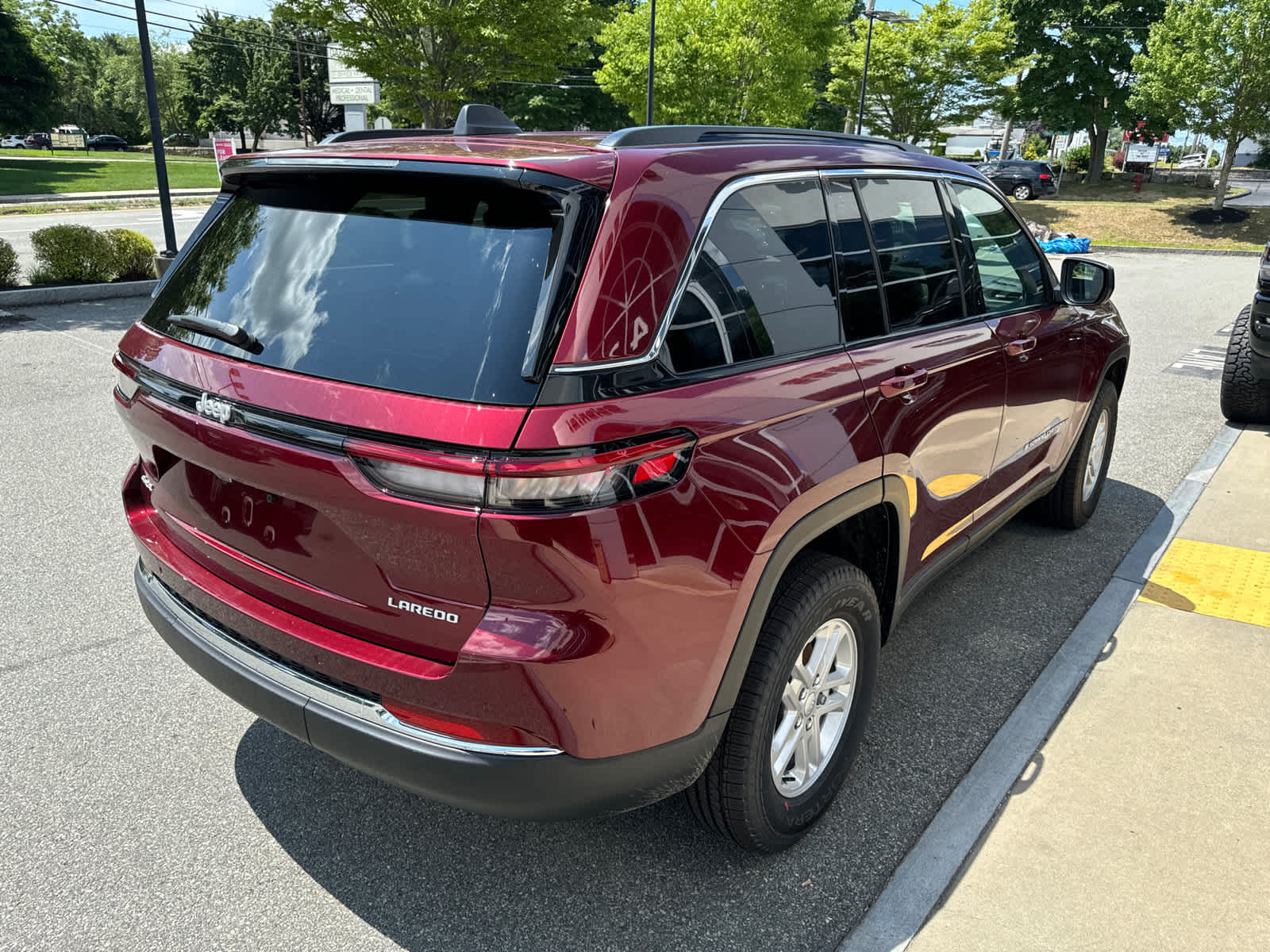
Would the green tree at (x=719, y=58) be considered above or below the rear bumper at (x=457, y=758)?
above

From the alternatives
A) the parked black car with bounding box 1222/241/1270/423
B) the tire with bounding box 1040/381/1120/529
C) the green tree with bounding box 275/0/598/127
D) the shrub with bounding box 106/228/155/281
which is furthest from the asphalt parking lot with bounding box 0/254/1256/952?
the green tree with bounding box 275/0/598/127

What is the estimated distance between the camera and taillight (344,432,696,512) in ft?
5.98

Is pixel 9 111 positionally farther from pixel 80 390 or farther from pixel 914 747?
pixel 914 747

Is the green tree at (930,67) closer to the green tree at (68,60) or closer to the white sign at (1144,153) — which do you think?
the white sign at (1144,153)

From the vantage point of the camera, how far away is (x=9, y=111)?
40812mm

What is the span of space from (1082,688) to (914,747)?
821 millimetres

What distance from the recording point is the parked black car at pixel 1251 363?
21.5 ft

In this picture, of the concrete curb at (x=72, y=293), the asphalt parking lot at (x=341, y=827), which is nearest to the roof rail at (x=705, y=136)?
the asphalt parking lot at (x=341, y=827)

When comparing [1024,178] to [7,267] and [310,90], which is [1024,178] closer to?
[7,267]

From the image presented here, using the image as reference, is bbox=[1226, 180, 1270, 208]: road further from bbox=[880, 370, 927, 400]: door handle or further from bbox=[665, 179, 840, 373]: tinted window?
bbox=[665, 179, 840, 373]: tinted window

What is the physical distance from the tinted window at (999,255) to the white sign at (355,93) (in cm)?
5513

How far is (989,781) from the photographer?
293cm

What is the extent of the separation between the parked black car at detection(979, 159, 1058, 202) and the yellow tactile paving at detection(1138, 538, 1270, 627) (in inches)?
1341

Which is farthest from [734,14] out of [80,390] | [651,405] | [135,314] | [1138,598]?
[651,405]
